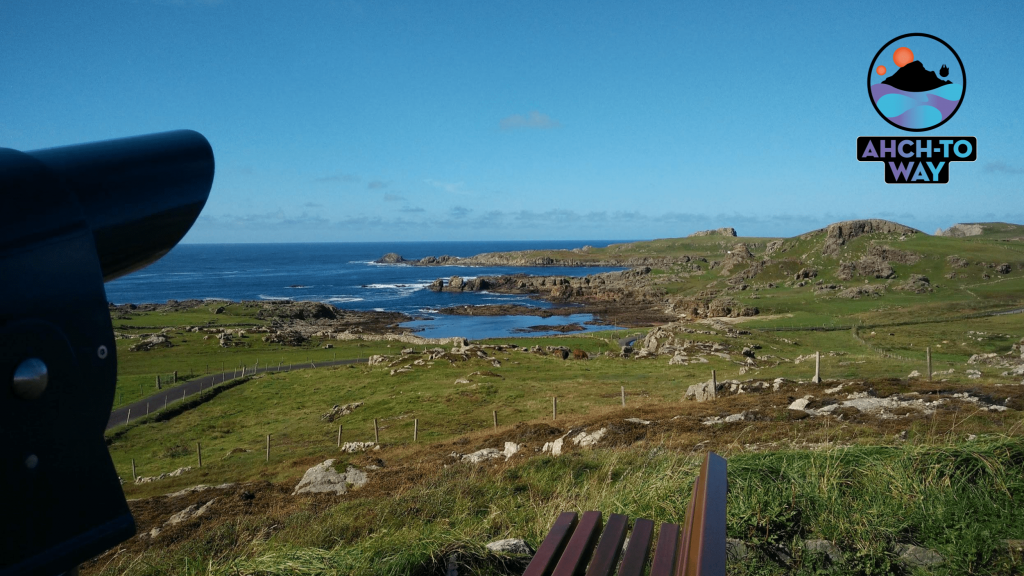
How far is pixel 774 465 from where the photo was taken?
5418 millimetres

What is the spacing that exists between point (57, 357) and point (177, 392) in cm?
4643

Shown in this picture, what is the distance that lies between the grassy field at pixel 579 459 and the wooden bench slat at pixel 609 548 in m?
1.13

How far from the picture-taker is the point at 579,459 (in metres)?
9.47

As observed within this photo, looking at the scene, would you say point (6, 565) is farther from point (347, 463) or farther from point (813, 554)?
point (347, 463)

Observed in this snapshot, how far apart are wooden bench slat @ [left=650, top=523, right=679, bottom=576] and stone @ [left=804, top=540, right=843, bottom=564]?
1601 mm

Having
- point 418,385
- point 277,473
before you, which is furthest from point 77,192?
point 418,385

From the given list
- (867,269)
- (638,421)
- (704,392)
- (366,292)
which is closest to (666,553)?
(638,421)

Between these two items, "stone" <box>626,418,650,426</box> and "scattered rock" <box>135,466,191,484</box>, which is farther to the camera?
"scattered rock" <box>135,466,191,484</box>

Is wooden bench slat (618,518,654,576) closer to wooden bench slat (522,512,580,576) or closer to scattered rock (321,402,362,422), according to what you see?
wooden bench slat (522,512,580,576)

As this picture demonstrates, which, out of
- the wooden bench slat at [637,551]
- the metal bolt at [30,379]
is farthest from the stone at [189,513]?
the metal bolt at [30,379]

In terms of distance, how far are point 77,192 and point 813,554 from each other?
4749 mm

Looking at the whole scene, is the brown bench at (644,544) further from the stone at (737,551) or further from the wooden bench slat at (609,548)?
the stone at (737,551)

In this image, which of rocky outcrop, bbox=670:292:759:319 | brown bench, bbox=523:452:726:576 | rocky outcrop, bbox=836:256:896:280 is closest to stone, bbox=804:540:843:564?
brown bench, bbox=523:452:726:576

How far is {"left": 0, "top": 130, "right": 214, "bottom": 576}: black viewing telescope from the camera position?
117 centimetres
